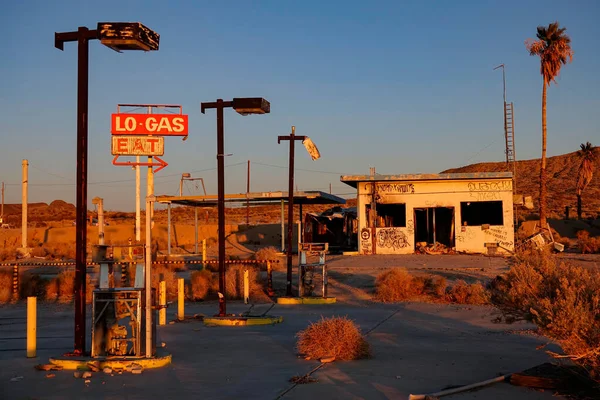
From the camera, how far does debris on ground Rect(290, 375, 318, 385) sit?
9383 mm

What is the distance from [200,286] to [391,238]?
1487 cm

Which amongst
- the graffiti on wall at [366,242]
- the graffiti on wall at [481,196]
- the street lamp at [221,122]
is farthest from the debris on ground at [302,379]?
the graffiti on wall at [481,196]

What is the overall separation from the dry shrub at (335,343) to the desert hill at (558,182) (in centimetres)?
6069

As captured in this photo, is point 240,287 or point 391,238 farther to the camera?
point 391,238

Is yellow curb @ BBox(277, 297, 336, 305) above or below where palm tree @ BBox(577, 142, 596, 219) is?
below

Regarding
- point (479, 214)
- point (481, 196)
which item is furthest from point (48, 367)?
point (479, 214)

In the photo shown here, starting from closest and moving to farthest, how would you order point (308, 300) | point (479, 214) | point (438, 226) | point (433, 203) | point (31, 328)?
point (31, 328) < point (308, 300) < point (433, 203) < point (479, 214) < point (438, 226)

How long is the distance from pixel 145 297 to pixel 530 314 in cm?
547

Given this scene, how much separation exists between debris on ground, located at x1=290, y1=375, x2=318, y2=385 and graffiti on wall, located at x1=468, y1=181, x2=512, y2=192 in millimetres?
26929

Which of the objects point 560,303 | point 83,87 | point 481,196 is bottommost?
point 560,303

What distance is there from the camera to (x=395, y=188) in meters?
35.8

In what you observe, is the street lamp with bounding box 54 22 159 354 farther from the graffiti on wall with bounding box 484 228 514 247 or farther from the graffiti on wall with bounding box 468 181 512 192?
the graffiti on wall with bounding box 484 228 514 247

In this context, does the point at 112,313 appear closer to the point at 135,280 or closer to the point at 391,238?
the point at 135,280

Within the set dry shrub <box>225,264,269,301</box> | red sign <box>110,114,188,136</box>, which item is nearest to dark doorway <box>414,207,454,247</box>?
dry shrub <box>225,264,269,301</box>
